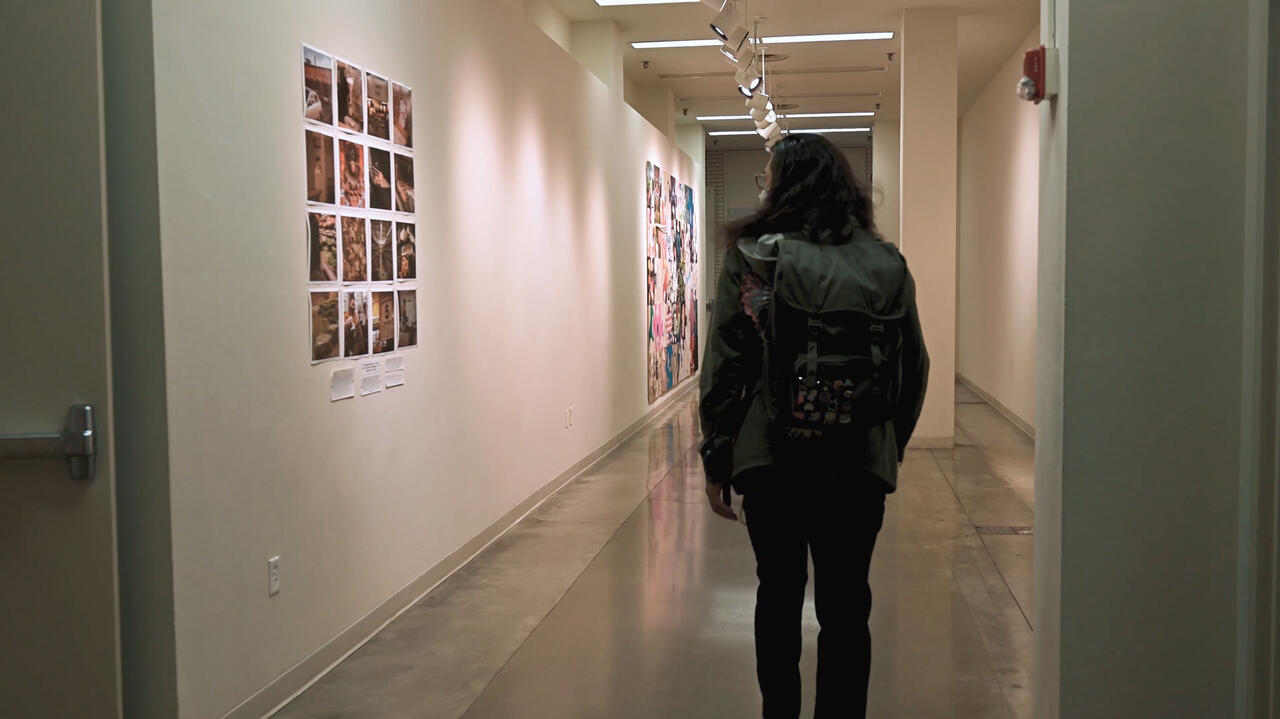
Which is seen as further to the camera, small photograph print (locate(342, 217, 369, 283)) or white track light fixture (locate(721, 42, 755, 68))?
white track light fixture (locate(721, 42, 755, 68))

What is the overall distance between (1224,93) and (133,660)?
3.12 metres

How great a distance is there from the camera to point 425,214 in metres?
5.11

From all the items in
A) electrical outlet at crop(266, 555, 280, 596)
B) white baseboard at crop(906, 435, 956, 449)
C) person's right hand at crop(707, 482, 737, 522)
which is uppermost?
person's right hand at crop(707, 482, 737, 522)

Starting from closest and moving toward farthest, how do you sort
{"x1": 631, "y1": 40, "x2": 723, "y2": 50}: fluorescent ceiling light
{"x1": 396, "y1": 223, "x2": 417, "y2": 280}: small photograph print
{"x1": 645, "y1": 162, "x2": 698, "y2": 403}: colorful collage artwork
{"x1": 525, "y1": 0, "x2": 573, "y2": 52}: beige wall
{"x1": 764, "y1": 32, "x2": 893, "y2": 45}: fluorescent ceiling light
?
{"x1": 396, "y1": 223, "x2": 417, "y2": 280}: small photograph print < {"x1": 525, "y1": 0, "x2": 573, "y2": 52}: beige wall < {"x1": 764, "y1": 32, "x2": 893, "y2": 45}: fluorescent ceiling light < {"x1": 631, "y1": 40, "x2": 723, "y2": 50}: fluorescent ceiling light < {"x1": 645, "y1": 162, "x2": 698, "y2": 403}: colorful collage artwork

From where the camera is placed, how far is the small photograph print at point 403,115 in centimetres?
476

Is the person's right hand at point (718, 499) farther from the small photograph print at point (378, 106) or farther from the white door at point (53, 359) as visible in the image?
the small photograph print at point (378, 106)

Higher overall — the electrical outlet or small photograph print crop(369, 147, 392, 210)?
small photograph print crop(369, 147, 392, 210)

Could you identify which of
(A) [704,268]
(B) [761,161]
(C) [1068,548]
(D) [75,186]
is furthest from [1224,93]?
(B) [761,161]

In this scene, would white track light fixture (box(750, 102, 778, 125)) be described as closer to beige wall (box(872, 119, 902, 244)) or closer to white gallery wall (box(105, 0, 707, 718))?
white gallery wall (box(105, 0, 707, 718))

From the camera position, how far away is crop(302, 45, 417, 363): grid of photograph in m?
4.00

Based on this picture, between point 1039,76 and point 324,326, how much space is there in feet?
8.42

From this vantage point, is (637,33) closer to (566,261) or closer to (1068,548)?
(566,261)

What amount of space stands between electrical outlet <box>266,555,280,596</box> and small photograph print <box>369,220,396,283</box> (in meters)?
1.30

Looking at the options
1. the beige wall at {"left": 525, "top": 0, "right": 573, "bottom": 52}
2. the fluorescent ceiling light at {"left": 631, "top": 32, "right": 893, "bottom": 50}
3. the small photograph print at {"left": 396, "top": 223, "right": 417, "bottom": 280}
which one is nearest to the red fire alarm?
the small photograph print at {"left": 396, "top": 223, "right": 417, "bottom": 280}
